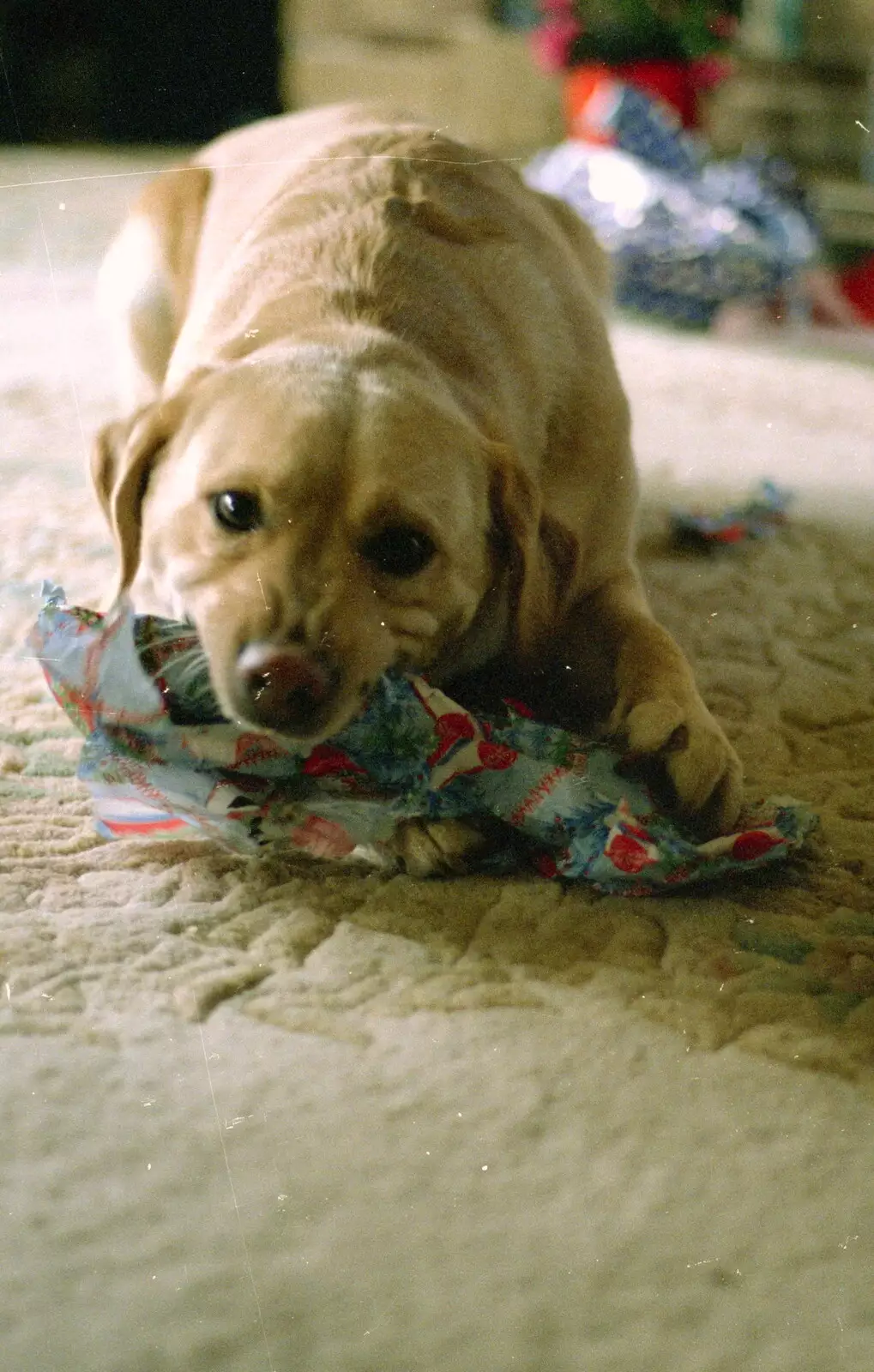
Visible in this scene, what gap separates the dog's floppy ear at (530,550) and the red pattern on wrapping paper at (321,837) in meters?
0.33

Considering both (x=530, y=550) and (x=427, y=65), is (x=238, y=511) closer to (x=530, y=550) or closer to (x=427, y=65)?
(x=530, y=550)

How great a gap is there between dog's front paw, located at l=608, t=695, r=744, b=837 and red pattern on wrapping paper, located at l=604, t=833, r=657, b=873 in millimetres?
149

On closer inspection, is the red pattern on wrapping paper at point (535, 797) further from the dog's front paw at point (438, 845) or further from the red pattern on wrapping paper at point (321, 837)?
the red pattern on wrapping paper at point (321, 837)

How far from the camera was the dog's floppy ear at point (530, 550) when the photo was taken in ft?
4.65

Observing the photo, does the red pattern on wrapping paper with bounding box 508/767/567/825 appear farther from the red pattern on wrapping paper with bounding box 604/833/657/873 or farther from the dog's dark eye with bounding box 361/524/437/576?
the dog's dark eye with bounding box 361/524/437/576

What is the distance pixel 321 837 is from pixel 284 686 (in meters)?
0.16

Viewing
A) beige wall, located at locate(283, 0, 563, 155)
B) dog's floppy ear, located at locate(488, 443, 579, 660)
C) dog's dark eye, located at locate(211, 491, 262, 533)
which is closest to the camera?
dog's dark eye, located at locate(211, 491, 262, 533)

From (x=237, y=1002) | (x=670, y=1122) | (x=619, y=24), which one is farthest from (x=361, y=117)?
(x=619, y=24)

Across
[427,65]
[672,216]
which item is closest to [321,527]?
[672,216]

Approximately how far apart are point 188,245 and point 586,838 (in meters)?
1.45

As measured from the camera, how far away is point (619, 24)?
4402 mm

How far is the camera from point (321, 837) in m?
1.26

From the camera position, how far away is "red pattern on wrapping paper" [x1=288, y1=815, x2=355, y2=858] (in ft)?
4.12

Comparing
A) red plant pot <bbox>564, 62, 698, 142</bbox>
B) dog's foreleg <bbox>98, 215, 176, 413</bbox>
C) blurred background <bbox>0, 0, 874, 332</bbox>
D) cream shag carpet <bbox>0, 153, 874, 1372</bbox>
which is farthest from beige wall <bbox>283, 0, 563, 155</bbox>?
Result: cream shag carpet <bbox>0, 153, 874, 1372</bbox>
